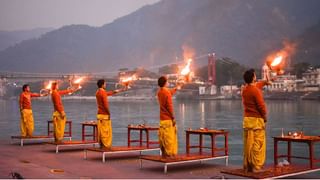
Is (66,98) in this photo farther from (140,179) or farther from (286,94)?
(140,179)

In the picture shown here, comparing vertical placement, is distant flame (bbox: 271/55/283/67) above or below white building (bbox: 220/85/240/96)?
below

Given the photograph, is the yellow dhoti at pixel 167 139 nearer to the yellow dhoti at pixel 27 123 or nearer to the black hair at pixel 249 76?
the black hair at pixel 249 76

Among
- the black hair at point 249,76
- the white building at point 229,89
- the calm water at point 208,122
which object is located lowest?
the calm water at point 208,122

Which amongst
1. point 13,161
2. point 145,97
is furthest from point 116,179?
point 145,97

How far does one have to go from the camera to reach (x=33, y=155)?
14.3 metres

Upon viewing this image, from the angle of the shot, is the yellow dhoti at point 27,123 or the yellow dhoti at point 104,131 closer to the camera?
the yellow dhoti at point 104,131

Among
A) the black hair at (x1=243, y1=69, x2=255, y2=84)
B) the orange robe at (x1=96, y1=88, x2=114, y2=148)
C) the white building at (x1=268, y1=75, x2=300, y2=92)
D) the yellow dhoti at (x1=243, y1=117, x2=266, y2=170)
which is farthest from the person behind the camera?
the white building at (x1=268, y1=75, x2=300, y2=92)

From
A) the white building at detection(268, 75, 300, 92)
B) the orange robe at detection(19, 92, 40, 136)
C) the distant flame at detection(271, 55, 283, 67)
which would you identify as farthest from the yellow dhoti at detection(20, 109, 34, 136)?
the white building at detection(268, 75, 300, 92)

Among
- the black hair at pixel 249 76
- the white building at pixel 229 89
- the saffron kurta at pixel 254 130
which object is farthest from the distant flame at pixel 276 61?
the white building at pixel 229 89

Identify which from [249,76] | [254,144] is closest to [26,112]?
[249,76]

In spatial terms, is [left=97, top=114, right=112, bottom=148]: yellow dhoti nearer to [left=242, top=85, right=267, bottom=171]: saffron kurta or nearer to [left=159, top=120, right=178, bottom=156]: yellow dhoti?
[left=159, top=120, right=178, bottom=156]: yellow dhoti

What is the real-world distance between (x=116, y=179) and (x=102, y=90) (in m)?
3.98

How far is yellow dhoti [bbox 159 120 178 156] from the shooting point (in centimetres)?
1148

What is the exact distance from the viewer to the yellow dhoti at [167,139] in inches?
452
